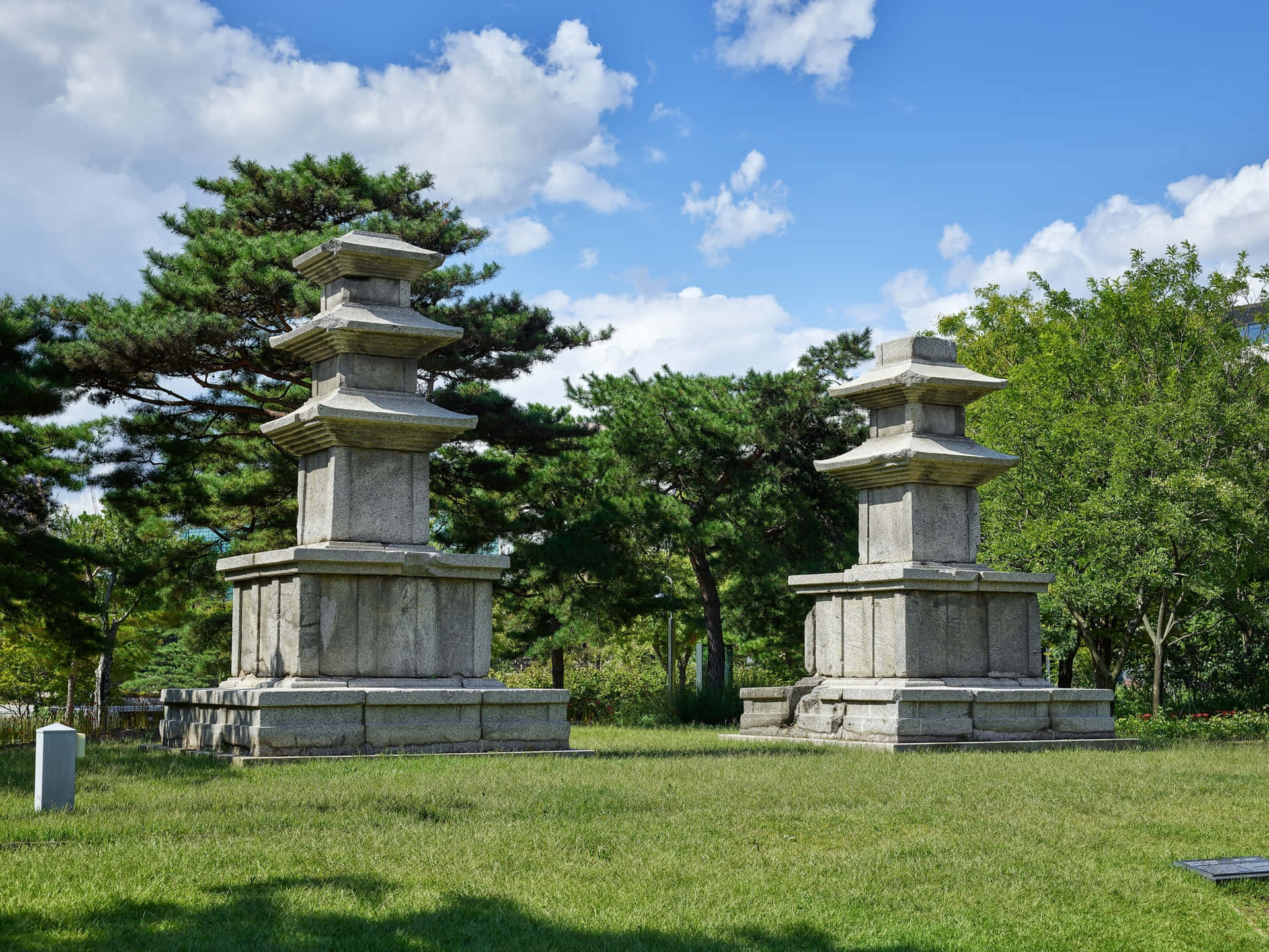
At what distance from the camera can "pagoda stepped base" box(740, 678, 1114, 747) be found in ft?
46.1

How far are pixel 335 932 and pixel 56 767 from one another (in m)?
3.68

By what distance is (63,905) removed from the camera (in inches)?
213

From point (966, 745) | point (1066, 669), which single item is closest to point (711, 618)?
point (1066, 669)

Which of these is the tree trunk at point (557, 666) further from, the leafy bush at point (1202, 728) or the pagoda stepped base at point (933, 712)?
the leafy bush at point (1202, 728)

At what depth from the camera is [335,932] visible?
203 inches

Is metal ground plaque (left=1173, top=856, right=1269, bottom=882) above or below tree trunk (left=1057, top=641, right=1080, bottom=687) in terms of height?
below

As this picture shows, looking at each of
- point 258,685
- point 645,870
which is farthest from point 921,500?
point 645,870

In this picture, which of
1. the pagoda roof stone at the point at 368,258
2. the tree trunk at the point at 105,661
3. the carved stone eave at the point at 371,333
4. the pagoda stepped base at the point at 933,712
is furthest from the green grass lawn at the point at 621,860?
the tree trunk at the point at 105,661

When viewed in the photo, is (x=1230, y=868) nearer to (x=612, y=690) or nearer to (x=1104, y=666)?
(x=1104, y=666)

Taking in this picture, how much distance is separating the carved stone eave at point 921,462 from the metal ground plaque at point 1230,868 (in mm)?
8368

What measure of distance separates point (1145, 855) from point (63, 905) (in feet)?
17.8

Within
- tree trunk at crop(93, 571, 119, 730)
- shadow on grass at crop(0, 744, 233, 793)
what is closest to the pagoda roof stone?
shadow on grass at crop(0, 744, 233, 793)

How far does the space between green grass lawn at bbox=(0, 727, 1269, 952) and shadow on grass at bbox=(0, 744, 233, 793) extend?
7 centimetres

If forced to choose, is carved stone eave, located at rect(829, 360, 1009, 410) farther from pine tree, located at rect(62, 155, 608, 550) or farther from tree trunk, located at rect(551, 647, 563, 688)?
tree trunk, located at rect(551, 647, 563, 688)
